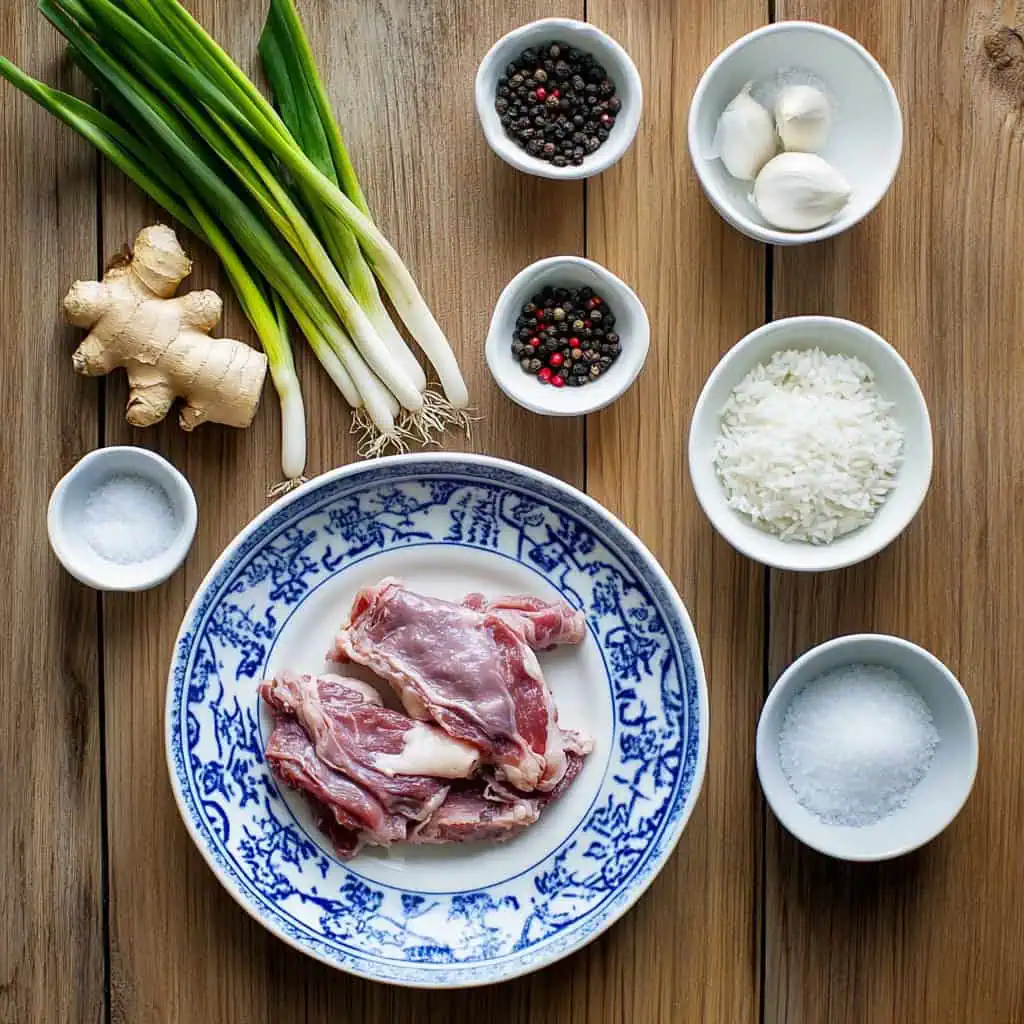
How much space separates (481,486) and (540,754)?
385mm

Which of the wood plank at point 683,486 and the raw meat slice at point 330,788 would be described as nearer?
the raw meat slice at point 330,788

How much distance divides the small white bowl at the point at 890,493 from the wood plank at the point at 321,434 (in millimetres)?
204

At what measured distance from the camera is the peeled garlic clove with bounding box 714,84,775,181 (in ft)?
4.85

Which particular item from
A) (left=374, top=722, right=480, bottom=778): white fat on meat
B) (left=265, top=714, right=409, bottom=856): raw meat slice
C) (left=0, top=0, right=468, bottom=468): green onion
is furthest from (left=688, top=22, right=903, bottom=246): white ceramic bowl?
(left=265, top=714, right=409, bottom=856): raw meat slice

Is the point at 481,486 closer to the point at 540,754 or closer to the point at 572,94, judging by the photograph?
the point at 540,754

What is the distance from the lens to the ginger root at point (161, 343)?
147 centimetres

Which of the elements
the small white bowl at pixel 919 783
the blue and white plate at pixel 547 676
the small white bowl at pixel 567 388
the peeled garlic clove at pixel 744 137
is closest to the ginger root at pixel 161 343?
the blue and white plate at pixel 547 676

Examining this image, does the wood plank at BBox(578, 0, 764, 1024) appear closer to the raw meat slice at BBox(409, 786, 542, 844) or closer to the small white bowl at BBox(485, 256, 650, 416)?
the small white bowl at BBox(485, 256, 650, 416)

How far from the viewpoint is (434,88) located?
157 centimetres

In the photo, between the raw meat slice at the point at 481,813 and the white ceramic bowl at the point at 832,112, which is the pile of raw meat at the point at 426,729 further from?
the white ceramic bowl at the point at 832,112

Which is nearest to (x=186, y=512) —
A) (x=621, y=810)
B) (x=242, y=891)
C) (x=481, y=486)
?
(x=481, y=486)

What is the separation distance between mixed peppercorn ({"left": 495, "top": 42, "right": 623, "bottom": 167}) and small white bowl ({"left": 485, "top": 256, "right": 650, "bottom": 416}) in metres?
0.16

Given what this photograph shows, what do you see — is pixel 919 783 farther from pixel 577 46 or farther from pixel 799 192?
pixel 577 46

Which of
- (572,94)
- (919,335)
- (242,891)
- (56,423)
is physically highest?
(572,94)
